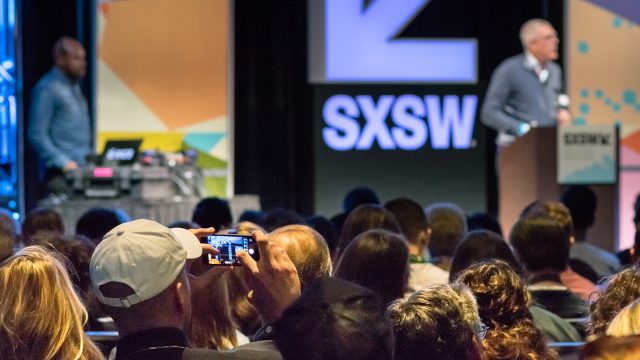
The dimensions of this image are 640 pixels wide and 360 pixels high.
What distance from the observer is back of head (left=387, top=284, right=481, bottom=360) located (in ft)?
6.72

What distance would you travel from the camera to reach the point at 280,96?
31.2 feet

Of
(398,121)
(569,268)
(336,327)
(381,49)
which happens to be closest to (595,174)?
→ (569,268)

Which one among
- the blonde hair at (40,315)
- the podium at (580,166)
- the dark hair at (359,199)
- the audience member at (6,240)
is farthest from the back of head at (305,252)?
the podium at (580,166)

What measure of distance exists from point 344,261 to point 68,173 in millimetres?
4499

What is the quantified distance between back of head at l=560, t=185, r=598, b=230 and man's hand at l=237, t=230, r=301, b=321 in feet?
11.1

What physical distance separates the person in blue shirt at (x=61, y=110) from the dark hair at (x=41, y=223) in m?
3.33

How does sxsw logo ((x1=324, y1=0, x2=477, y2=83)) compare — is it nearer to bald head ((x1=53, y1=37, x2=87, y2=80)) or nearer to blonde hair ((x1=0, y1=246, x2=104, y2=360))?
bald head ((x1=53, y1=37, x2=87, y2=80))

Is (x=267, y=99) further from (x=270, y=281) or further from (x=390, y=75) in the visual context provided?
(x=270, y=281)

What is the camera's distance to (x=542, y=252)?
151 inches

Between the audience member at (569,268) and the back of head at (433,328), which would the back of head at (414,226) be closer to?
the audience member at (569,268)

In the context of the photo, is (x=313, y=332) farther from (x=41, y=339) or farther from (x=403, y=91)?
(x=403, y=91)

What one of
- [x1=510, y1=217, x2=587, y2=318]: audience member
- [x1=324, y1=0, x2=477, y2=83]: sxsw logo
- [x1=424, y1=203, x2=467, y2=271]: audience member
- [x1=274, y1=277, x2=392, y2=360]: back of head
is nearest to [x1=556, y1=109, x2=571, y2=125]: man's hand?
[x1=324, y1=0, x2=477, y2=83]: sxsw logo

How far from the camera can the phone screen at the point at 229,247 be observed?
7.43 feet

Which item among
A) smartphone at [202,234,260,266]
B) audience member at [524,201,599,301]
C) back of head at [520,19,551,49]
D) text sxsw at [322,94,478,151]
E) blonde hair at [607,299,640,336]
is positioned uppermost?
back of head at [520,19,551,49]
